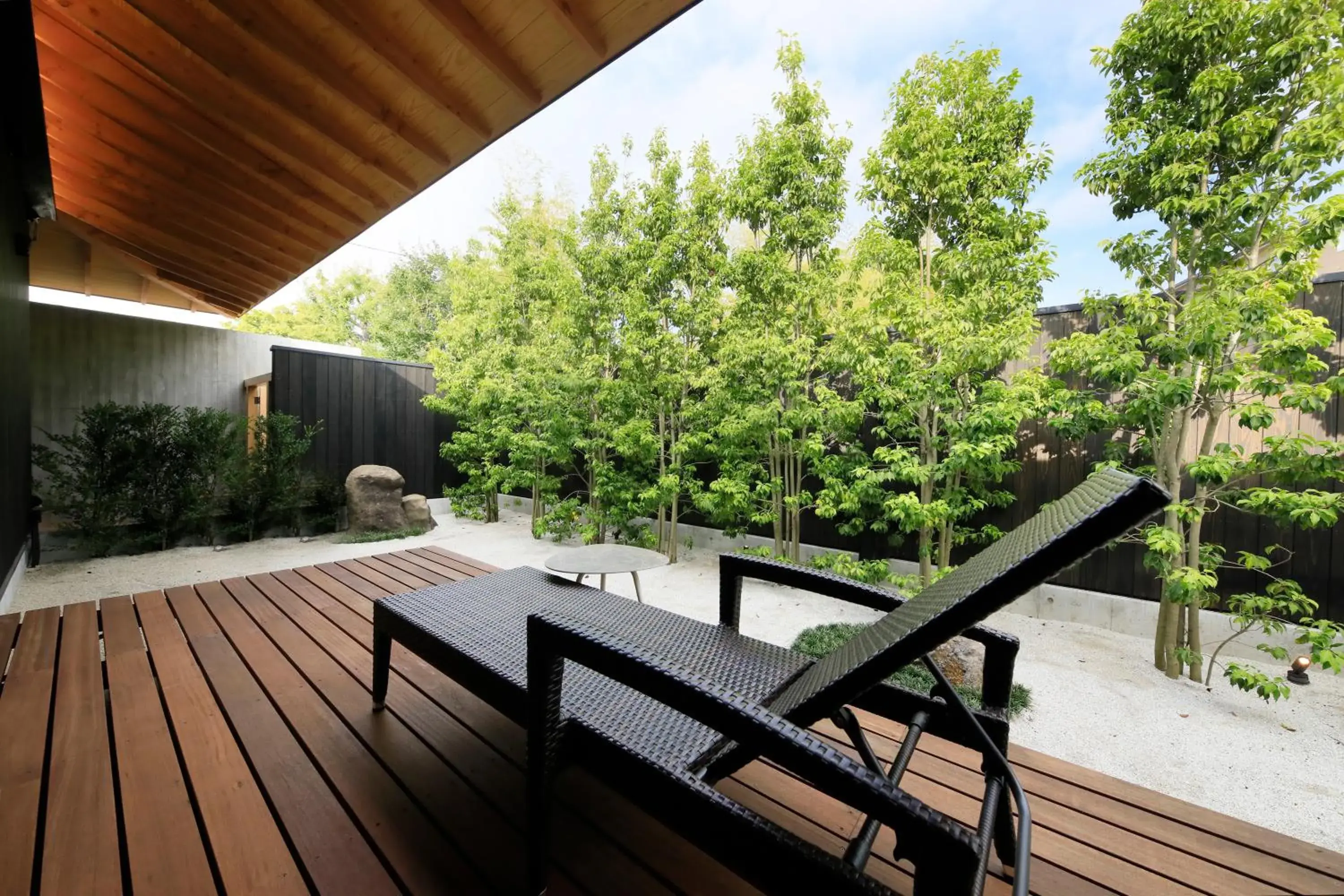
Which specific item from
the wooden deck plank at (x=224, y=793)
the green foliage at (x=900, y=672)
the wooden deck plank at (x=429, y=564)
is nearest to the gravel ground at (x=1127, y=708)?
the green foliage at (x=900, y=672)

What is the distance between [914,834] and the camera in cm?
74

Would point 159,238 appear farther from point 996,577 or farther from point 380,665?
point 996,577

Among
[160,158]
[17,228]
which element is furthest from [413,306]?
[160,158]

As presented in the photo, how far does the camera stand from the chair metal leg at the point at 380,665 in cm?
181

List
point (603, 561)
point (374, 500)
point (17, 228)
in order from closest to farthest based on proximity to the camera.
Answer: point (603, 561) → point (17, 228) → point (374, 500)

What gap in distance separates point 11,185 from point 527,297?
4.30 m

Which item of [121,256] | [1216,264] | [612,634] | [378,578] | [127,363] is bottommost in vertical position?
[378,578]

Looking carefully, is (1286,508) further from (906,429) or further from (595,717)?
(595,717)

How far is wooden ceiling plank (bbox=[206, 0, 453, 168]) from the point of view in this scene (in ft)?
6.85

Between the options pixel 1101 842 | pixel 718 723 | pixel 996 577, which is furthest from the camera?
pixel 1101 842

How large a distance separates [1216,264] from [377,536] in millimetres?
7575

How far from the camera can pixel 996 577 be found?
2.60ft

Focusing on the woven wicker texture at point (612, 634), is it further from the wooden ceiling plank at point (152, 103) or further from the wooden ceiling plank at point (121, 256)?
the wooden ceiling plank at point (121, 256)

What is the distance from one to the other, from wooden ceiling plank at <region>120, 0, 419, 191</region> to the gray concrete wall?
5.20 meters
